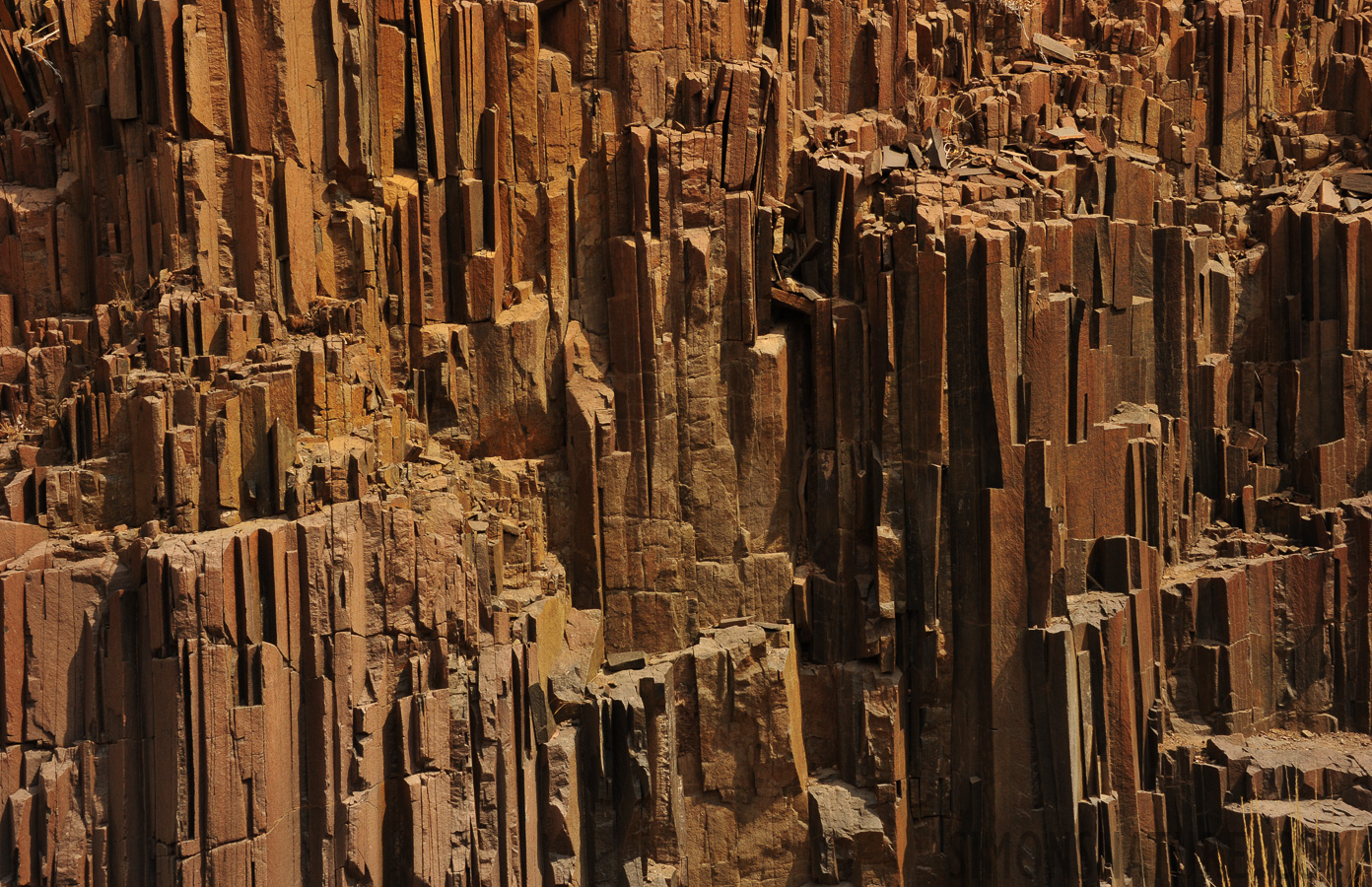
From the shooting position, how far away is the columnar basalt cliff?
16.6 meters

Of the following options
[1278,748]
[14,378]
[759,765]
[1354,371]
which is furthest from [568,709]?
[1354,371]

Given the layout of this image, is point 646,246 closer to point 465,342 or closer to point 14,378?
point 465,342

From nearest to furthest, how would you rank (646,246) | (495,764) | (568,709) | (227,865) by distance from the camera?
(227,865) < (495,764) < (568,709) < (646,246)

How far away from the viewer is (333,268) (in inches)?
752

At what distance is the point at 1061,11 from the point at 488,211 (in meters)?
12.7

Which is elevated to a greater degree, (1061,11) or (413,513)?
(1061,11)

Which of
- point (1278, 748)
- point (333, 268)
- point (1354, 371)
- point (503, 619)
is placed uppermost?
point (333, 268)

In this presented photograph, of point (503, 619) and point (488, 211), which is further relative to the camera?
point (488, 211)

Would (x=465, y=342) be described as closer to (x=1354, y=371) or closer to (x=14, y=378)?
(x=14, y=378)

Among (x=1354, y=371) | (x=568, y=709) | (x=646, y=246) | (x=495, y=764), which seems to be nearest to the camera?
(x=495, y=764)

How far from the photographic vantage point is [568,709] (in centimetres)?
1858

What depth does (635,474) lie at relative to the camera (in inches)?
781

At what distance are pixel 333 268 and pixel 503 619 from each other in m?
5.45

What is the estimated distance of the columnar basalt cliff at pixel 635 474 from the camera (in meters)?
16.6
